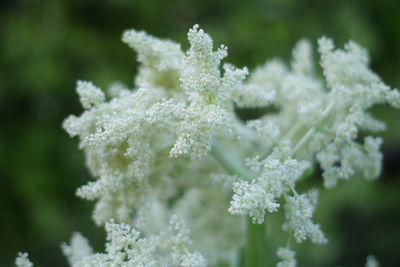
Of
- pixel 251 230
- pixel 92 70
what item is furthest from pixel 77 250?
pixel 92 70

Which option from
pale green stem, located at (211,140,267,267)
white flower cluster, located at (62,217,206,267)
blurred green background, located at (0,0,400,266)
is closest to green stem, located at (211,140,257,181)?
pale green stem, located at (211,140,267,267)

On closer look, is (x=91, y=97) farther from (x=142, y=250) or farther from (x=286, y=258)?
(x=286, y=258)

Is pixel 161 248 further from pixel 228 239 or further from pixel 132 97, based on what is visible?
pixel 228 239

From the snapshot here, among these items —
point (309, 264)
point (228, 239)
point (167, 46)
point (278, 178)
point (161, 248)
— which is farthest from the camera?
point (309, 264)

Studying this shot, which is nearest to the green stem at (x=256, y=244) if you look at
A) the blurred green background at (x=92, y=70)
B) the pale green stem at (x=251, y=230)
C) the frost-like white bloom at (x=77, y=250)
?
the pale green stem at (x=251, y=230)

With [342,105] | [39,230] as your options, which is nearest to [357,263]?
[39,230]

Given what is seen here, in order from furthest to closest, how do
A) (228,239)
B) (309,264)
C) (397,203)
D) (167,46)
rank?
(397,203)
(309,264)
(228,239)
(167,46)
